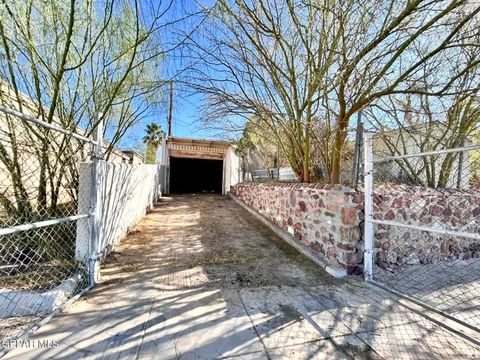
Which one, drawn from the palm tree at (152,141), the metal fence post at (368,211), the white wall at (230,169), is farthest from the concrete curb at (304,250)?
the palm tree at (152,141)

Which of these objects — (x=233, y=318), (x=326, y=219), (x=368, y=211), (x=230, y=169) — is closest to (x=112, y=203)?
(x=233, y=318)

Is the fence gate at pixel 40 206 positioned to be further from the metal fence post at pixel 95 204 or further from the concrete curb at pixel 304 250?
the concrete curb at pixel 304 250

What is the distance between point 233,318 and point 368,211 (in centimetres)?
208

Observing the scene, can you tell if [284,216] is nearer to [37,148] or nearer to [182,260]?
[182,260]

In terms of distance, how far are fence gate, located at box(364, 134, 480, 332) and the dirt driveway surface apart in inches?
22.0

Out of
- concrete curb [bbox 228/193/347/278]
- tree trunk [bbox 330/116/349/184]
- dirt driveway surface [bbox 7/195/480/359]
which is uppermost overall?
tree trunk [bbox 330/116/349/184]

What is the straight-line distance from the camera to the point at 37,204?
3.43 metres

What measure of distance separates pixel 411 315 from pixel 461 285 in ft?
4.61

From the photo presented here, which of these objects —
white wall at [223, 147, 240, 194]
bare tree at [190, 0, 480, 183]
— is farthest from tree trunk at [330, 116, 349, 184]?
white wall at [223, 147, 240, 194]

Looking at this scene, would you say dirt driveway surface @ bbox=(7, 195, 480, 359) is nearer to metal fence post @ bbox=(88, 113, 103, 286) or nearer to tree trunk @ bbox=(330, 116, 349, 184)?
metal fence post @ bbox=(88, 113, 103, 286)

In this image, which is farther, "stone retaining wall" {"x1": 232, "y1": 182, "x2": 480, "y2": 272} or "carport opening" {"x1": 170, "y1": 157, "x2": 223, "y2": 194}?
"carport opening" {"x1": 170, "y1": 157, "x2": 223, "y2": 194}

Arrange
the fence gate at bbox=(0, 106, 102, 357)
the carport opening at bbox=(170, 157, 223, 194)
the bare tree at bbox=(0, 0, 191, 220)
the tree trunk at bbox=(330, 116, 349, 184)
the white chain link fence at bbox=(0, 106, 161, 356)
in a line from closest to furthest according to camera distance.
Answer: the white chain link fence at bbox=(0, 106, 161, 356)
the fence gate at bbox=(0, 106, 102, 357)
the bare tree at bbox=(0, 0, 191, 220)
the tree trunk at bbox=(330, 116, 349, 184)
the carport opening at bbox=(170, 157, 223, 194)

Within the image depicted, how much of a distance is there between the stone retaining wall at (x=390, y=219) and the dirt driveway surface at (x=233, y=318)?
51 cm

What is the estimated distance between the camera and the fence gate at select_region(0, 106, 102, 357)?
2697mm
